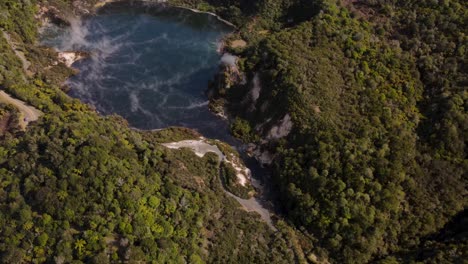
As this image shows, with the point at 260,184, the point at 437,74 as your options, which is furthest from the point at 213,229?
the point at 437,74

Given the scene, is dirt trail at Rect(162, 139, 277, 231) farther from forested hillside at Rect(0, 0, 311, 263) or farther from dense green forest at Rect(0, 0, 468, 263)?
dense green forest at Rect(0, 0, 468, 263)

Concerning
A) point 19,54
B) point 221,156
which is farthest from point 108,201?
point 19,54

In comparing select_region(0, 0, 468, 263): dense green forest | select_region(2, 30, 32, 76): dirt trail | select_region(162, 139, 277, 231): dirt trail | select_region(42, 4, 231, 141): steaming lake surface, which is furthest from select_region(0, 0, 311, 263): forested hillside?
select_region(42, 4, 231, 141): steaming lake surface

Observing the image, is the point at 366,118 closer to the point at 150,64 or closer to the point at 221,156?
the point at 221,156

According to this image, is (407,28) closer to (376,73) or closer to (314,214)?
(376,73)

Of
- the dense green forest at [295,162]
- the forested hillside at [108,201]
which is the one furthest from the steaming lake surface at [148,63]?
the forested hillside at [108,201]

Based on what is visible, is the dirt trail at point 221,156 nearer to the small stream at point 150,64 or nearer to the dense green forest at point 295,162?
the small stream at point 150,64
